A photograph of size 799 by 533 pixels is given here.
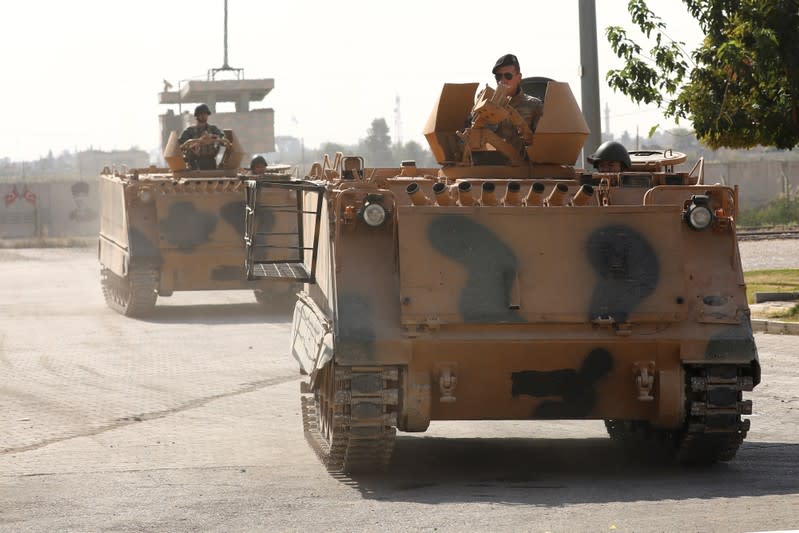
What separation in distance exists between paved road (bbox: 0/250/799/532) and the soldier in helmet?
21.6 feet

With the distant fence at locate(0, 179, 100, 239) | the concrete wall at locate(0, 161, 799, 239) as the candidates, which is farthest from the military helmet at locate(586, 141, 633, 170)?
the distant fence at locate(0, 179, 100, 239)

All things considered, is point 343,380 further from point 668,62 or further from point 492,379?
point 668,62

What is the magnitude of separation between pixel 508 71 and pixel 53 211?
1801 inches

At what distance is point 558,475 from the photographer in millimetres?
9805

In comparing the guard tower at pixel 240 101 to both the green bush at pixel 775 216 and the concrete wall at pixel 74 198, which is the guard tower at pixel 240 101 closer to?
the concrete wall at pixel 74 198

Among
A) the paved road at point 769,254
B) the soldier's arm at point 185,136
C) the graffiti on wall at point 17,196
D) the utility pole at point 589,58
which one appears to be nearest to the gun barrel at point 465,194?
the utility pole at point 589,58

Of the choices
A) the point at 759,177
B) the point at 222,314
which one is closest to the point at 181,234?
the point at 222,314

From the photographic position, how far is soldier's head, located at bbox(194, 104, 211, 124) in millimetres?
22750

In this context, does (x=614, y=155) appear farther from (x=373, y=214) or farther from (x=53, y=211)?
(x=53, y=211)

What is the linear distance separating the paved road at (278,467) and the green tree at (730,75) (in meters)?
3.19

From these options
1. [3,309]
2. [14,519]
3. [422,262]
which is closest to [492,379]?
[422,262]

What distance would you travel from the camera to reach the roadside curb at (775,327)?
696 inches

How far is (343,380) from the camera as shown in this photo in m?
9.30

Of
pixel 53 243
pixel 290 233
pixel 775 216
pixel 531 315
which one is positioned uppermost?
pixel 290 233
